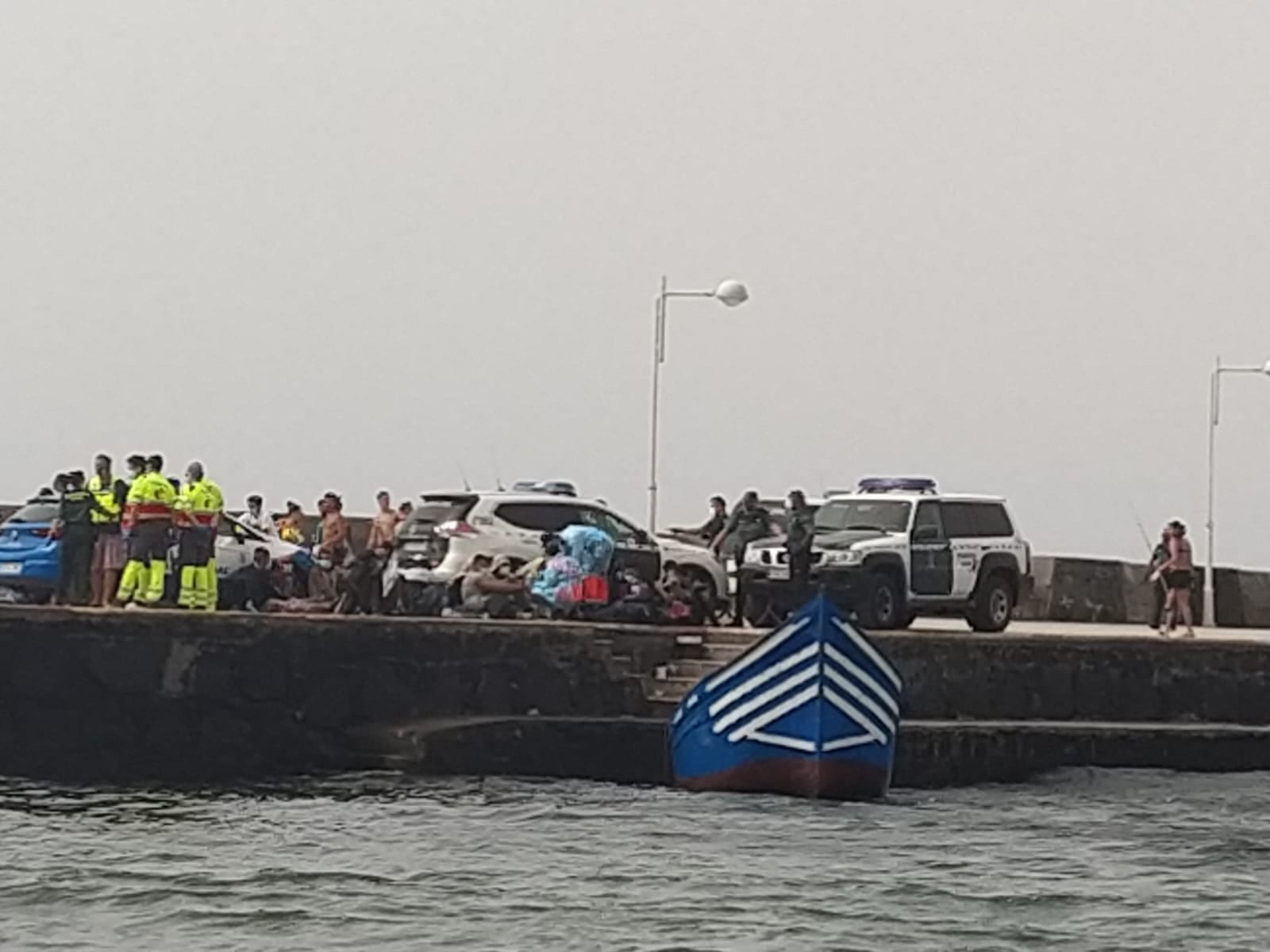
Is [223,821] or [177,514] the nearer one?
[223,821]

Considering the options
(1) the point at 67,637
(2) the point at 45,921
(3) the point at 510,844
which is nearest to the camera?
(2) the point at 45,921

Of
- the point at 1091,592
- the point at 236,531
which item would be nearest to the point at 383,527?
the point at 236,531

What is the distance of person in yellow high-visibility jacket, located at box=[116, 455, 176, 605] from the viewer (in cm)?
3086

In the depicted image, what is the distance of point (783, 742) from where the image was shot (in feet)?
94.5

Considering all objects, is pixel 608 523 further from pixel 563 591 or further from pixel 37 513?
pixel 37 513

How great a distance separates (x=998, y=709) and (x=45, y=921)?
1528cm

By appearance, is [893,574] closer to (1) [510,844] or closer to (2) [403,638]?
(2) [403,638]

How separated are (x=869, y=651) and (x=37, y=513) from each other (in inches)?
378

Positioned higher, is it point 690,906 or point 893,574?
point 893,574

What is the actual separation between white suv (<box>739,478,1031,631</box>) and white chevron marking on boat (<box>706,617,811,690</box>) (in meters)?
5.60

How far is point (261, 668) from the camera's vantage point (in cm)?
3106

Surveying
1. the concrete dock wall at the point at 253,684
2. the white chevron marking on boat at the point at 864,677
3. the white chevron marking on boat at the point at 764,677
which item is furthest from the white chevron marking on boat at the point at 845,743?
the concrete dock wall at the point at 253,684

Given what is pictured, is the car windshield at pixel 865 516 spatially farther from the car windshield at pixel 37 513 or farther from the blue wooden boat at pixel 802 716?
the car windshield at pixel 37 513

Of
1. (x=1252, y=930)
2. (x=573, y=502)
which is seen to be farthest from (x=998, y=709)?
(x=1252, y=930)
